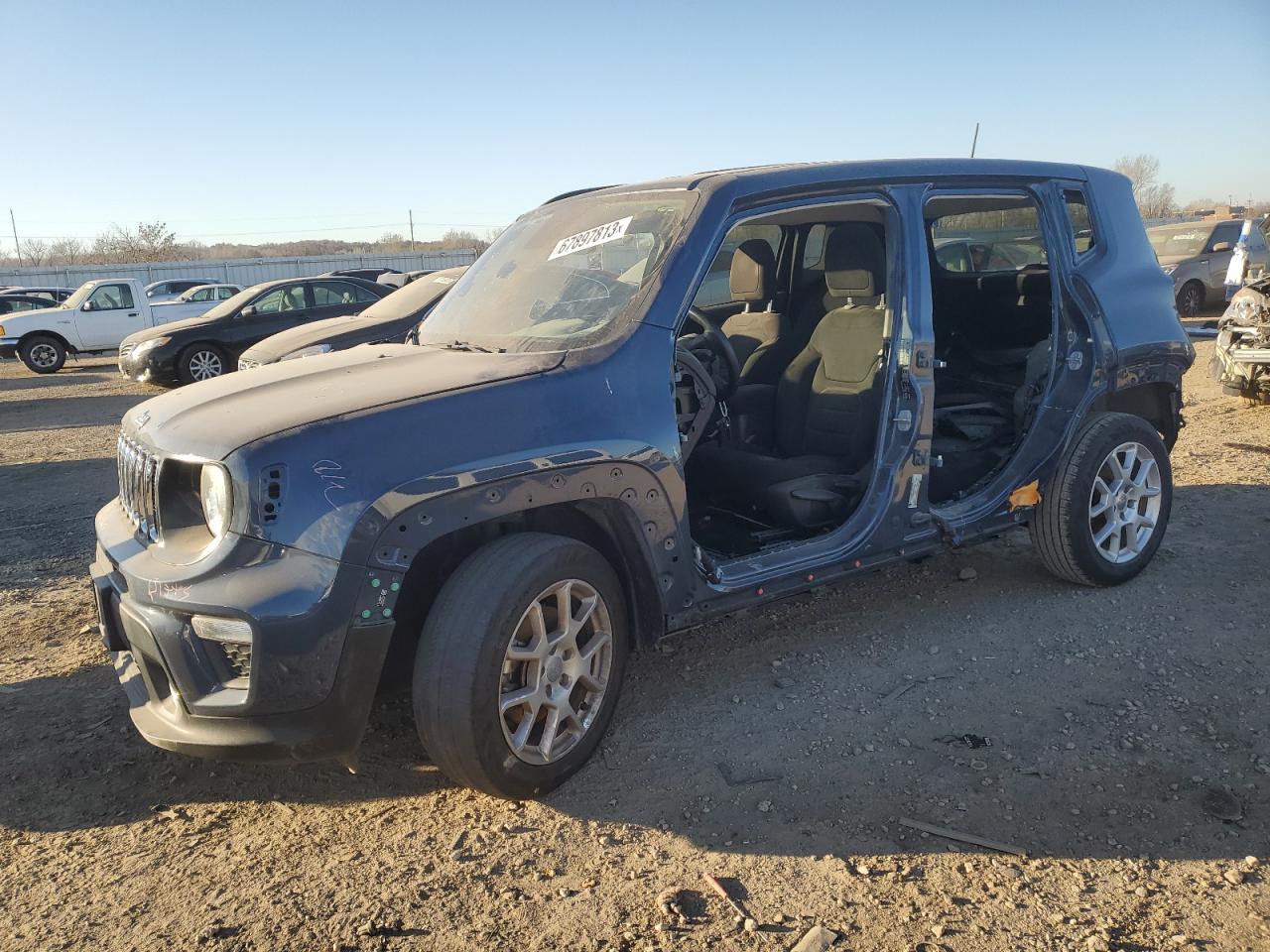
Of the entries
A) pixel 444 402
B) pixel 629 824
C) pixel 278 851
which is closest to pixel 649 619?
pixel 629 824

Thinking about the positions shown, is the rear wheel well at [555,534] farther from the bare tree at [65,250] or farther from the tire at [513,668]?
the bare tree at [65,250]

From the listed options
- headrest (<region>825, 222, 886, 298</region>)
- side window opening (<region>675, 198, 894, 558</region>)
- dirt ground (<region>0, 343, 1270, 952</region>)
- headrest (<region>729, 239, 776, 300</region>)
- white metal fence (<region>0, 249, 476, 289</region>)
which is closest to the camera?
dirt ground (<region>0, 343, 1270, 952</region>)

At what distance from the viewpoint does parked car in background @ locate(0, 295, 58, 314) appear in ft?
63.2

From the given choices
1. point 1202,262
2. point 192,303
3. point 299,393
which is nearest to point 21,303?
point 192,303

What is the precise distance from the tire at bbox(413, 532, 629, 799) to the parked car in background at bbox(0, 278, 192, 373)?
63.1 feet

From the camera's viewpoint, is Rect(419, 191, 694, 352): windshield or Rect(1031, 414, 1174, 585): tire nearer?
Rect(419, 191, 694, 352): windshield

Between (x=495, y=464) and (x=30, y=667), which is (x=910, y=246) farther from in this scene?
(x=30, y=667)

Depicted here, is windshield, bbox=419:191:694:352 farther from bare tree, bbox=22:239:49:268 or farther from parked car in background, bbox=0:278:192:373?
bare tree, bbox=22:239:49:268

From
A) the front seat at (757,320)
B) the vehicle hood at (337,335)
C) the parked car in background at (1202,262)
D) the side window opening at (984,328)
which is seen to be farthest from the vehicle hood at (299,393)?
the parked car in background at (1202,262)

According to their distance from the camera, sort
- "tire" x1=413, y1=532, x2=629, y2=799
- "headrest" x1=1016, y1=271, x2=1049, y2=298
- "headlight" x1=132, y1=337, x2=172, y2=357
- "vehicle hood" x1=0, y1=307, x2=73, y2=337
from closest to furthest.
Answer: "tire" x1=413, y1=532, x2=629, y2=799 → "headrest" x1=1016, y1=271, x2=1049, y2=298 → "headlight" x1=132, y1=337, x2=172, y2=357 → "vehicle hood" x1=0, y1=307, x2=73, y2=337

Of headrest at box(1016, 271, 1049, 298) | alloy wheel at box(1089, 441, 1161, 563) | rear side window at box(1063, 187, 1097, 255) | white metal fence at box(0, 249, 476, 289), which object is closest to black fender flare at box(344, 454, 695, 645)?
alloy wheel at box(1089, 441, 1161, 563)

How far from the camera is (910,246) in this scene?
3883 mm

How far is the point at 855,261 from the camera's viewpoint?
4.30 metres

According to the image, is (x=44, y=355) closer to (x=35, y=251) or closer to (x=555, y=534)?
(x=555, y=534)
